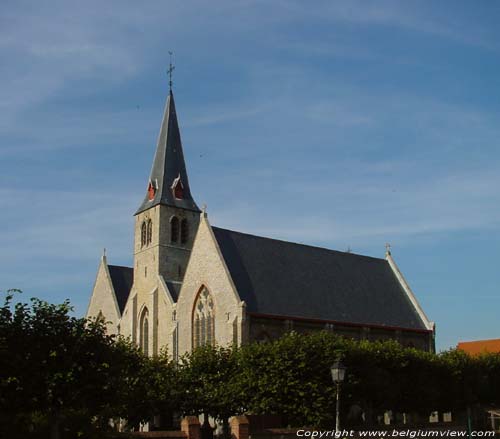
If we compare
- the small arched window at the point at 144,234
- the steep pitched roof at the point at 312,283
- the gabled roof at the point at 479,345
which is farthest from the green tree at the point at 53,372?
the gabled roof at the point at 479,345

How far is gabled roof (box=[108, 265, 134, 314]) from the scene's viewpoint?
60938 mm

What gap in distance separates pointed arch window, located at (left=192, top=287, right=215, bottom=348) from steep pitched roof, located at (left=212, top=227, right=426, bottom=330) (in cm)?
265

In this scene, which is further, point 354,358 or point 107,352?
point 354,358

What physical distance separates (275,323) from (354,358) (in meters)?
9.46

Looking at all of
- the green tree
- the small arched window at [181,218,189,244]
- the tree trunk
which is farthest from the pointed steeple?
the tree trunk

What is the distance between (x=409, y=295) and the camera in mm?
56062

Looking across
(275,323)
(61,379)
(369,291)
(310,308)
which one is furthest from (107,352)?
(369,291)

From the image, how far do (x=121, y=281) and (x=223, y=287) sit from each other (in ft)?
66.5

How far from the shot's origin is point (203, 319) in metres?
46.8

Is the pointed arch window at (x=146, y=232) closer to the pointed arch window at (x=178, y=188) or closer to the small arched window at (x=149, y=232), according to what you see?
the small arched window at (x=149, y=232)

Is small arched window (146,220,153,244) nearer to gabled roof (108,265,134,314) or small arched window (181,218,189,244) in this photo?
small arched window (181,218,189,244)

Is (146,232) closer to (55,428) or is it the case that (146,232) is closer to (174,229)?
(174,229)

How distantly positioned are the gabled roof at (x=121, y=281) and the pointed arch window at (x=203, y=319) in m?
14.1

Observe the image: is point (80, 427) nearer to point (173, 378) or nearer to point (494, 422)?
point (173, 378)
